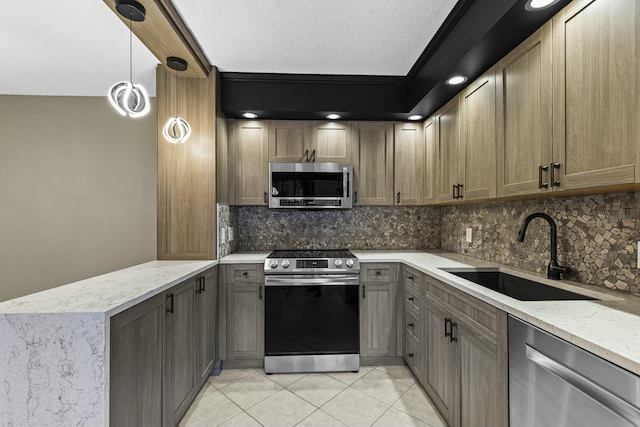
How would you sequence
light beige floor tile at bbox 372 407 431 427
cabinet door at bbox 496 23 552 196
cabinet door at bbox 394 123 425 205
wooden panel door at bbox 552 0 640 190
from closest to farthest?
wooden panel door at bbox 552 0 640 190 < cabinet door at bbox 496 23 552 196 < light beige floor tile at bbox 372 407 431 427 < cabinet door at bbox 394 123 425 205

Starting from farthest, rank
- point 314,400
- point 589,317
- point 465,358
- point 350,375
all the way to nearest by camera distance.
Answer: point 350,375 < point 314,400 < point 465,358 < point 589,317

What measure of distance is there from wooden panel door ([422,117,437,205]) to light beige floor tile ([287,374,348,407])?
5.94 ft

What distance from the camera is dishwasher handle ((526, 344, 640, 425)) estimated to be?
761 millimetres

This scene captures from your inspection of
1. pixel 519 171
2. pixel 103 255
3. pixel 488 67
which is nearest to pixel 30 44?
pixel 103 255

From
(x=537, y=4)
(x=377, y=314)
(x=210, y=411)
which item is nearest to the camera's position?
(x=537, y=4)

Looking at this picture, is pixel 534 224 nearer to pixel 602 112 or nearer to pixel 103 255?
pixel 602 112

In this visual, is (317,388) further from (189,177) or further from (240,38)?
(240,38)

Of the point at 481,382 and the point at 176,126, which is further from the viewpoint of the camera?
the point at 176,126

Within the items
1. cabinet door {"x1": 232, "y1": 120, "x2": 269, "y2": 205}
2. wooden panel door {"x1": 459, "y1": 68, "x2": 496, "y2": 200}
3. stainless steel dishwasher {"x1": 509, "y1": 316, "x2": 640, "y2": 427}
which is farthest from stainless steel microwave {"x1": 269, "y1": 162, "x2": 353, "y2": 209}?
stainless steel dishwasher {"x1": 509, "y1": 316, "x2": 640, "y2": 427}

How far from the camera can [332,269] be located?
2.53 metres

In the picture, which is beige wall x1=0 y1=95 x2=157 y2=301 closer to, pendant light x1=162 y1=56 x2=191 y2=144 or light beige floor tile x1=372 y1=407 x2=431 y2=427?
pendant light x1=162 y1=56 x2=191 y2=144

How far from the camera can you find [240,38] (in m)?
2.10

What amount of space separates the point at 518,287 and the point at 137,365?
2.14 metres

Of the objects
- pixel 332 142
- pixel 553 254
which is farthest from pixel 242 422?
pixel 332 142
